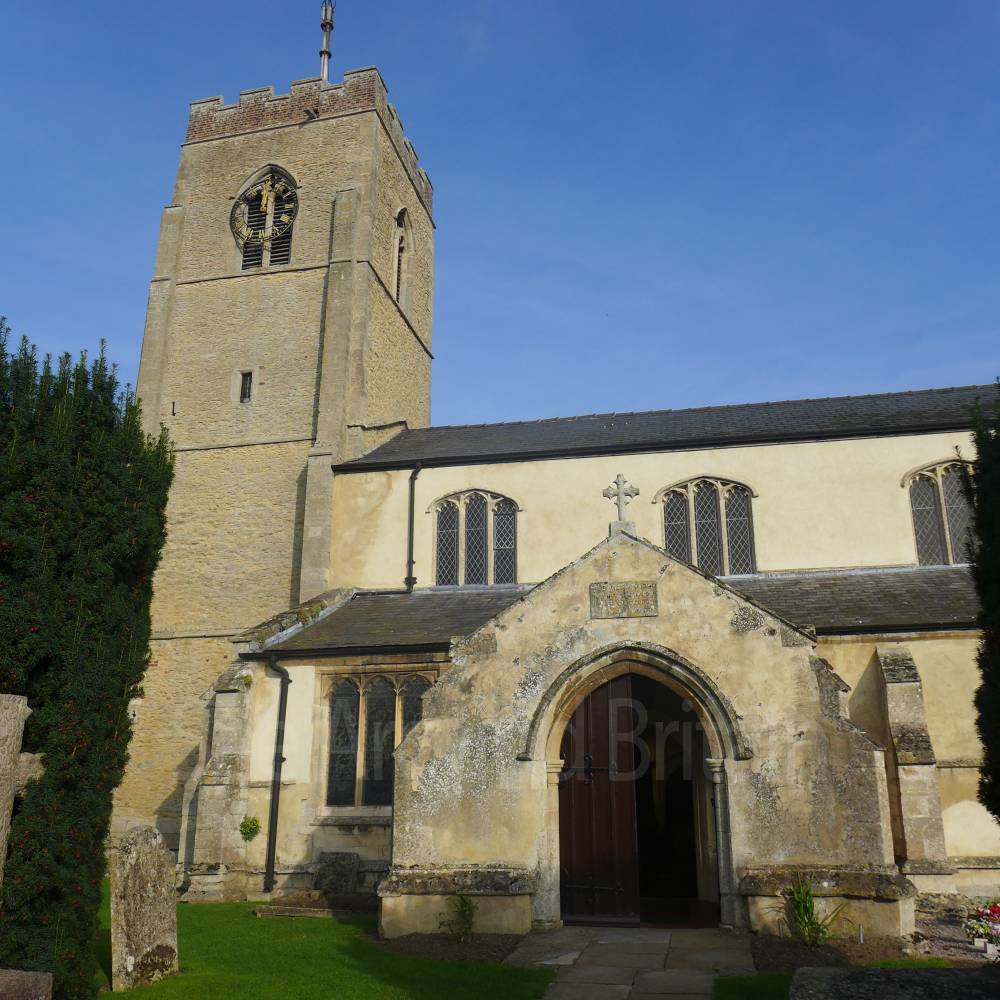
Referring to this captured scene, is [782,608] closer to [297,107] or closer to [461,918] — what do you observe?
→ [461,918]

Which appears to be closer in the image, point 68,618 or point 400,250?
point 68,618

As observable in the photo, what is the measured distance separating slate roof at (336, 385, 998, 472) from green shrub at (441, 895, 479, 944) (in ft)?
39.6

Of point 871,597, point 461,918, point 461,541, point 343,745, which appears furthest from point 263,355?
point 461,918

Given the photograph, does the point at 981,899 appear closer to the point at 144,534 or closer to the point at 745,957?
the point at 745,957

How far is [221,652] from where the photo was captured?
23.7m

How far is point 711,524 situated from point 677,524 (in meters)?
0.75

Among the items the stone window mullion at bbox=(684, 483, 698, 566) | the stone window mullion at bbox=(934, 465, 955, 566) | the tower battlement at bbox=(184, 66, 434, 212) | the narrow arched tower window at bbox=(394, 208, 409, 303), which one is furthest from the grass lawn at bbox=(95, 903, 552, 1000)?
the tower battlement at bbox=(184, 66, 434, 212)

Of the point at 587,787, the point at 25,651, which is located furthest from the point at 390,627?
the point at 25,651

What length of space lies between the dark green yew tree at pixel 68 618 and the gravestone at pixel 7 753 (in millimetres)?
1469

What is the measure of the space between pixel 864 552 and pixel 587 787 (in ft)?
32.5

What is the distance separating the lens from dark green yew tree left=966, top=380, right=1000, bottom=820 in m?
7.89

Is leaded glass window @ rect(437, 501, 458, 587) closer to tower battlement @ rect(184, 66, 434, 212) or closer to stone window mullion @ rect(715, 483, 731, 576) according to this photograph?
stone window mullion @ rect(715, 483, 731, 576)

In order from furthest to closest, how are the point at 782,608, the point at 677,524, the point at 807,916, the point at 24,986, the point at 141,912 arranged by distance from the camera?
1. the point at 677,524
2. the point at 782,608
3. the point at 807,916
4. the point at 141,912
5. the point at 24,986

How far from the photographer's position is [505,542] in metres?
21.6
